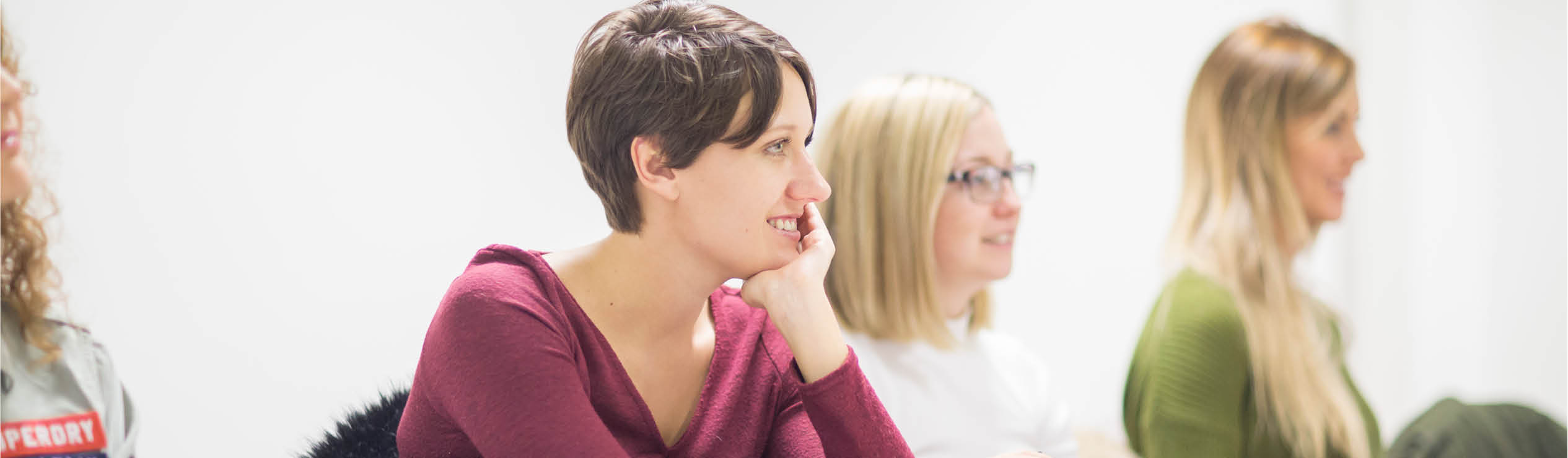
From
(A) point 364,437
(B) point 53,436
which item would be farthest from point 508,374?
(B) point 53,436

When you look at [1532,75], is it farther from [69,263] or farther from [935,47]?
[69,263]

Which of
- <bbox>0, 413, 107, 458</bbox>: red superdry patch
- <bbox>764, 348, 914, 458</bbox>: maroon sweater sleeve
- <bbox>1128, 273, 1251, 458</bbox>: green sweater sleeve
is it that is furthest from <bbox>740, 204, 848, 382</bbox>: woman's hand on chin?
<bbox>1128, 273, 1251, 458</bbox>: green sweater sleeve

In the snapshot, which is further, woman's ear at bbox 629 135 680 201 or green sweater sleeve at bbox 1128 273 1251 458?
green sweater sleeve at bbox 1128 273 1251 458

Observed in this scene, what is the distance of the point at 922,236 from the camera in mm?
1620

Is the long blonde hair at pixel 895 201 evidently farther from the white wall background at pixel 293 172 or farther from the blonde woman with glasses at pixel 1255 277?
the blonde woman with glasses at pixel 1255 277

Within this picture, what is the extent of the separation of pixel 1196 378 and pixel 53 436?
1.53 metres

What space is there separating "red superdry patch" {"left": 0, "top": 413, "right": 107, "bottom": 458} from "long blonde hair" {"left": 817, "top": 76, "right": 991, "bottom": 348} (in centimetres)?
93

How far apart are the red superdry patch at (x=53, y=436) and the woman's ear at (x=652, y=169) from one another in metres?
0.55

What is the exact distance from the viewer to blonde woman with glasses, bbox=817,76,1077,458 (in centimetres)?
161

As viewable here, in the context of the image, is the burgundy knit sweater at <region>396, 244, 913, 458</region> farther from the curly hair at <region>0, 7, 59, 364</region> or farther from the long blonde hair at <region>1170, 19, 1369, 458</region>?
the long blonde hair at <region>1170, 19, 1369, 458</region>

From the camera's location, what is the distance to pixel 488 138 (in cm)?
139

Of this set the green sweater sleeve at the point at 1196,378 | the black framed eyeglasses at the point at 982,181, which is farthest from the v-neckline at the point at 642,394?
the green sweater sleeve at the point at 1196,378

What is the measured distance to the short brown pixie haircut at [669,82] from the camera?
3.27 feet

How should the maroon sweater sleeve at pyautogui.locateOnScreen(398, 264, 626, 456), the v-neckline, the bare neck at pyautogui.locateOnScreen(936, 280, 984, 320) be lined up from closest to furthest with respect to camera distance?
the maroon sweater sleeve at pyautogui.locateOnScreen(398, 264, 626, 456) → the v-neckline → the bare neck at pyautogui.locateOnScreen(936, 280, 984, 320)
